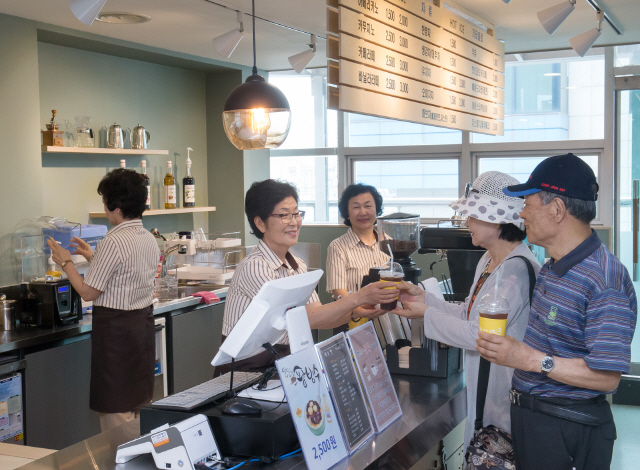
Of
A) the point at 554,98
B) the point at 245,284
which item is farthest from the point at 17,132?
the point at 554,98

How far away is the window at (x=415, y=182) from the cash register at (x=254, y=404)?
4.24 m

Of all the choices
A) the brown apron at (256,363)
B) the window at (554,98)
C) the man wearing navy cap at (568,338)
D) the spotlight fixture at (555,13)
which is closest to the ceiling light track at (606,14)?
the spotlight fixture at (555,13)

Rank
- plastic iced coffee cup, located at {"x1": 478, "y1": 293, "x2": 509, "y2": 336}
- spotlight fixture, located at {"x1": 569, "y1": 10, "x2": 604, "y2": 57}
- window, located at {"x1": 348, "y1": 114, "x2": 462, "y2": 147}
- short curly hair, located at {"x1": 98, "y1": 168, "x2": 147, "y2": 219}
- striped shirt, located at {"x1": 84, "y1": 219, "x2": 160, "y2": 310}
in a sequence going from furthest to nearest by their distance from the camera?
window, located at {"x1": 348, "y1": 114, "x2": 462, "y2": 147}
spotlight fixture, located at {"x1": 569, "y1": 10, "x2": 604, "y2": 57}
short curly hair, located at {"x1": 98, "y1": 168, "x2": 147, "y2": 219}
striped shirt, located at {"x1": 84, "y1": 219, "x2": 160, "y2": 310}
plastic iced coffee cup, located at {"x1": 478, "y1": 293, "x2": 509, "y2": 336}

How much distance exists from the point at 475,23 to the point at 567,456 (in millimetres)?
3173

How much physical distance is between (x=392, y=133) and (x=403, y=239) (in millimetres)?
3403

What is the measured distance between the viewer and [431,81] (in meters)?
3.48

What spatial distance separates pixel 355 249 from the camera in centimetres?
373

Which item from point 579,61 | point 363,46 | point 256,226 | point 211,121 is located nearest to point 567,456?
point 256,226

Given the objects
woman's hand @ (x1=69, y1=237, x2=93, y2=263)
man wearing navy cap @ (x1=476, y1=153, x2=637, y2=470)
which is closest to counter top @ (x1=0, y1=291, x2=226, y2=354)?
woman's hand @ (x1=69, y1=237, x2=93, y2=263)

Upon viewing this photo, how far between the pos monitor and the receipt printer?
181mm

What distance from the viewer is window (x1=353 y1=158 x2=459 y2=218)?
5.91 meters

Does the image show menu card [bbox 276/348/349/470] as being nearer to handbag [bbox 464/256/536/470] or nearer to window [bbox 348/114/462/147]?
handbag [bbox 464/256/536/470]

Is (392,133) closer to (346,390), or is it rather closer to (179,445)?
(346,390)

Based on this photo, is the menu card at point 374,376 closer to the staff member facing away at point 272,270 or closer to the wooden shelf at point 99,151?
the staff member facing away at point 272,270
